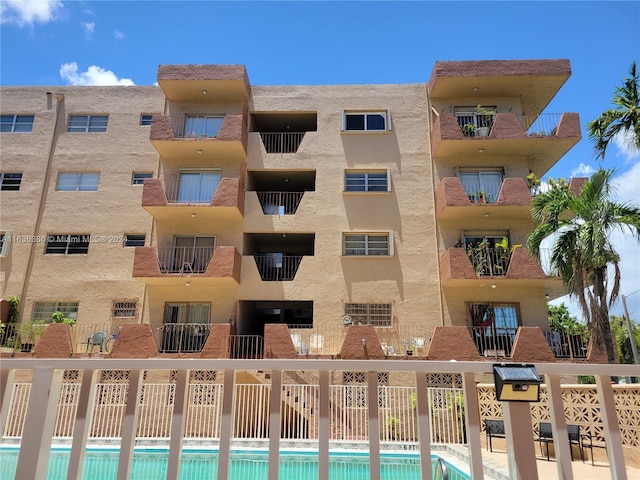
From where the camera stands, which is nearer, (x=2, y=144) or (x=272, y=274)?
(x=272, y=274)

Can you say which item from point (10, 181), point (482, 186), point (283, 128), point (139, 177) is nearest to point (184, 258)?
point (139, 177)

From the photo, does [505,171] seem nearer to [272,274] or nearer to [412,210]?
[412,210]

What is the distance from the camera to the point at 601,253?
12898 millimetres

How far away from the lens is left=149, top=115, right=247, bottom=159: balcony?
18.9 meters

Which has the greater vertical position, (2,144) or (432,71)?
(432,71)

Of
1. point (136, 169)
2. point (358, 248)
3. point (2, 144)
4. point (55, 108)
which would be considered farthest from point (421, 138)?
point (2, 144)

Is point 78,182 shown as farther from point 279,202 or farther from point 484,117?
point 484,117

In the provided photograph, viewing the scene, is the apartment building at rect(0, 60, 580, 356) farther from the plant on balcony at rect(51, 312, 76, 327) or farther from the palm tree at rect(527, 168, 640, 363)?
the palm tree at rect(527, 168, 640, 363)

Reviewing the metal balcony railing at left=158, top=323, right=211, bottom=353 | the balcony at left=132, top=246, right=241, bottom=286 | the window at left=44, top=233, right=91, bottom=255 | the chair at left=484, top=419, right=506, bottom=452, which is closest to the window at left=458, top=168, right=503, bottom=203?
the balcony at left=132, top=246, right=241, bottom=286

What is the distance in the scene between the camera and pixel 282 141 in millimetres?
21016

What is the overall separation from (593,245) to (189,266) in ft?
48.1

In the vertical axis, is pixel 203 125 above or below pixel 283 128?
below

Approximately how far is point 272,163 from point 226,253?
4.97 metres

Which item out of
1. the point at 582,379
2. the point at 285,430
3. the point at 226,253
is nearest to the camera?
the point at 285,430
